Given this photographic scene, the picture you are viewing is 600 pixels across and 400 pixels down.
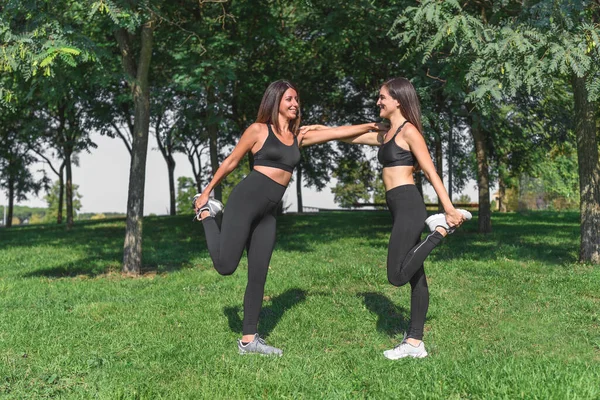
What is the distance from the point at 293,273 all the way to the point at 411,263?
493cm

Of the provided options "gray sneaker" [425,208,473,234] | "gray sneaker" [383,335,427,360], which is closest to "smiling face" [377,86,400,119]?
"gray sneaker" [425,208,473,234]

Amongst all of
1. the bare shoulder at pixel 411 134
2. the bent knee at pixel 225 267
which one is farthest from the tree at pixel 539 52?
the bent knee at pixel 225 267

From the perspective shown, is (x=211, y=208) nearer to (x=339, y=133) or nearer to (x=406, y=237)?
(x=339, y=133)

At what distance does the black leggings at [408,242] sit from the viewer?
4711 millimetres

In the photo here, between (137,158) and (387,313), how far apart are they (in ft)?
19.6

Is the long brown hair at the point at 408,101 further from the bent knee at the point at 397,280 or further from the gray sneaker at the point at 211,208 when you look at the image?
the gray sneaker at the point at 211,208

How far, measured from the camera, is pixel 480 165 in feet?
53.6

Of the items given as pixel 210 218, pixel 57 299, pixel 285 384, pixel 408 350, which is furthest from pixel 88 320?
pixel 408 350

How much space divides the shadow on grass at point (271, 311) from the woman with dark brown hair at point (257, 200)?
31.4 inches

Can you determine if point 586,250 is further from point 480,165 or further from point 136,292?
point 136,292

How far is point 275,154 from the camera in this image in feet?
16.3

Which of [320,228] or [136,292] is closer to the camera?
[136,292]

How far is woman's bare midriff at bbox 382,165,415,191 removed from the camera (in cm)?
489

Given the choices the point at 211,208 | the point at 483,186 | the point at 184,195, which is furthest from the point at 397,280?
the point at 184,195
